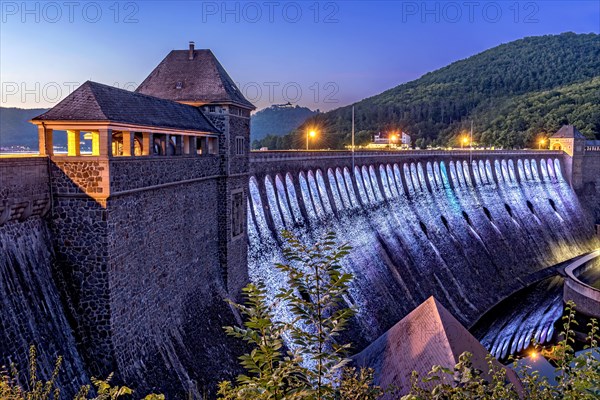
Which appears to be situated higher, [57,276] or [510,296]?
[57,276]

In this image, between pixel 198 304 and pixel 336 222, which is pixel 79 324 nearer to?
pixel 198 304

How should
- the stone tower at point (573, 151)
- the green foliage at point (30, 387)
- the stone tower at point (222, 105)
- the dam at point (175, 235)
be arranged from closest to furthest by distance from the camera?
the green foliage at point (30, 387) → the dam at point (175, 235) → the stone tower at point (222, 105) → the stone tower at point (573, 151)

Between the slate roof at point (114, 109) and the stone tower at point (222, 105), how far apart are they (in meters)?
2.47

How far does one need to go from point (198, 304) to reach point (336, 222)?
646 inches

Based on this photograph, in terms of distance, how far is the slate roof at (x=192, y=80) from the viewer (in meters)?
22.3

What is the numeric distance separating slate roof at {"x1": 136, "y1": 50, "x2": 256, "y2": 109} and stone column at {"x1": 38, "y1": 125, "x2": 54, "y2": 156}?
782 centimetres

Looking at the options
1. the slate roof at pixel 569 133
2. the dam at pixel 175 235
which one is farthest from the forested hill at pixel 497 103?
the dam at pixel 175 235

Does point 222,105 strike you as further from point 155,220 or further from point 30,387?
point 30,387

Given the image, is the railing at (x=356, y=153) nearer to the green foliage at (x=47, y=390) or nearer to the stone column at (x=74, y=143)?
the stone column at (x=74, y=143)

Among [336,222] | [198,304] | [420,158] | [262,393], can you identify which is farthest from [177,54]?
[420,158]

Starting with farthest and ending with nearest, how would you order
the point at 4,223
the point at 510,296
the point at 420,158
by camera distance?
the point at 420,158
the point at 510,296
the point at 4,223

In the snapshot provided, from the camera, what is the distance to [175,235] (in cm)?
1886

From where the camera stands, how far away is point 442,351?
15297 millimetres

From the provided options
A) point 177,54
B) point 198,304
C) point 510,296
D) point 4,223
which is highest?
point 177,54
